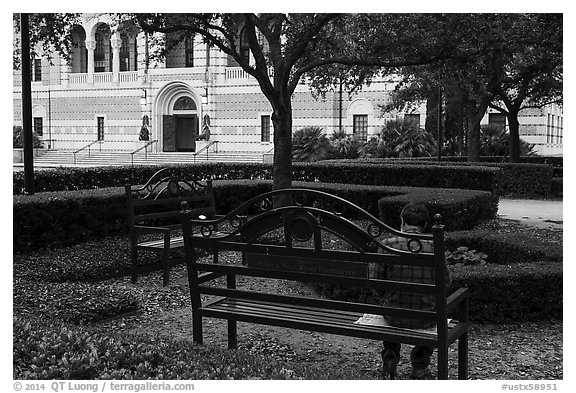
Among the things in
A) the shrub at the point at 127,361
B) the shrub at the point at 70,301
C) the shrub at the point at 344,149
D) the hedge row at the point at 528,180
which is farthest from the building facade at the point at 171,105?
the shrub at the point at 127,361

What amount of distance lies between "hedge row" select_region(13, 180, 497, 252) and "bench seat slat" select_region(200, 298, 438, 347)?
5.22 metres

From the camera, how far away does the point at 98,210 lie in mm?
11047

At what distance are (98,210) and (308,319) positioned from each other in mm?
6782

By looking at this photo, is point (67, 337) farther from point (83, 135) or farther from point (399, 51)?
point (83, 135)

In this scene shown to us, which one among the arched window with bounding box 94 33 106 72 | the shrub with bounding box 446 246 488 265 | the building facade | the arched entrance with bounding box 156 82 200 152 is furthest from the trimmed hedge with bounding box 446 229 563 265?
the arched window with bounding box 94 33 106 72

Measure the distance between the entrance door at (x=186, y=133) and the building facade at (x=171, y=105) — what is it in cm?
7

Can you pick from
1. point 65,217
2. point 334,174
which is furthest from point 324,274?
point 334,174

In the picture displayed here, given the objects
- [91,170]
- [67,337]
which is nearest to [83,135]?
[91,170]

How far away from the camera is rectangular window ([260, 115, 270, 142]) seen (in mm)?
41625

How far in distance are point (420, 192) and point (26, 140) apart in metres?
6.78

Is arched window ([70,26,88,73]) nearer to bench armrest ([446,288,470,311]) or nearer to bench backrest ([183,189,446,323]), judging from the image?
bench backrest ([183,189,446,323])

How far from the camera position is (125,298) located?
7137 mm

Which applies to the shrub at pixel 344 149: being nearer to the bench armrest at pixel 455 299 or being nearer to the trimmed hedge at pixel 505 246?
the trimmed hedge at pixel 505 246

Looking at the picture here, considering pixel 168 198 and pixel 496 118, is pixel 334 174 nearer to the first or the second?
pixel 168 198
